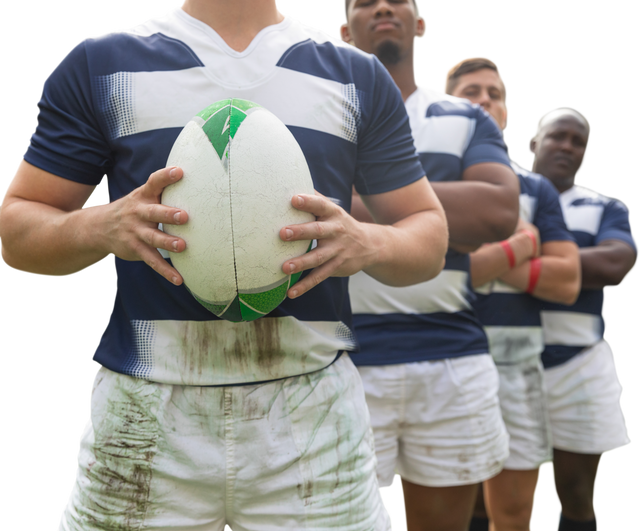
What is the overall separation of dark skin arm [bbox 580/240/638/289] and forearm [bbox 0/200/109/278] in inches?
140

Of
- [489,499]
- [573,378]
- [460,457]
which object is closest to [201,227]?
[460,457]

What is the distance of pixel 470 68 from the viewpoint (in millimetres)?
4504

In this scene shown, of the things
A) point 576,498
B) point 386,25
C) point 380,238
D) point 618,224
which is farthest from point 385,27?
point 576,498

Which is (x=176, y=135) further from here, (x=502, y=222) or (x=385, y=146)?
(x=502, y=222)

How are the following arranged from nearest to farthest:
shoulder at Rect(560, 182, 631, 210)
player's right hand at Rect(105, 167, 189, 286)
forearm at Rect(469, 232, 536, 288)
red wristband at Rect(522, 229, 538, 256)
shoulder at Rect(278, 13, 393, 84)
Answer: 1. player's right hand at Rect(105, 167, 189, 286)
2. shoulder at Rect(278, 13, 393, 84)
3. forearm at Rect(469, 232, 536, 288)
4. red wristband at Rect(522, 229, 538, 256)
5. shoulder at Rect(560, 182, 631, 210)

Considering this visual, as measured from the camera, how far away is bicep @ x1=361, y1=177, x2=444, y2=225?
182cm

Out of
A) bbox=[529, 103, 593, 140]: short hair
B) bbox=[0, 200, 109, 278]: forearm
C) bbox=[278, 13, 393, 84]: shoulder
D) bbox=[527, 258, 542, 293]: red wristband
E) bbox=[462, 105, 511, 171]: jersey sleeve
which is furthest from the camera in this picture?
bbox=[529, 103, 593, 140]: short hair

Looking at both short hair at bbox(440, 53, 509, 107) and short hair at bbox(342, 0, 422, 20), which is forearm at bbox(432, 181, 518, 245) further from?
short hair at bbox(440, 53, 509, 107)

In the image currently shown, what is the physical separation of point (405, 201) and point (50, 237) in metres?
0.98

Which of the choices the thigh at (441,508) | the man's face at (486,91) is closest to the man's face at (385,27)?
the man's face at (486,91)

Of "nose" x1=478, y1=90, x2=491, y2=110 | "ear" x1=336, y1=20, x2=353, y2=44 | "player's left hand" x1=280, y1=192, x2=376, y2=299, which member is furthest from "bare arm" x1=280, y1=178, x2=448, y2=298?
"nose" x1=478, y1=90, x2=491, y2=110

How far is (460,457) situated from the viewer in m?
2.87

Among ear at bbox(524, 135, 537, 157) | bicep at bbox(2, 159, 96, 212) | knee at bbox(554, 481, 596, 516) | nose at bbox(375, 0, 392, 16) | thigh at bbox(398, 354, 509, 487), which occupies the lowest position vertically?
knee at bbox(554, 481, 596, 516)

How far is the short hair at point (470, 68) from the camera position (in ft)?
14.8
